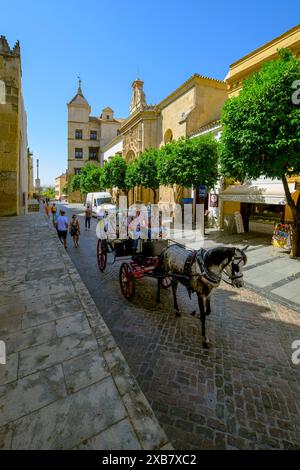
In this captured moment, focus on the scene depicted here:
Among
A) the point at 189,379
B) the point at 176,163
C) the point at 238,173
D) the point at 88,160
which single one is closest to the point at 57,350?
the point at 189,379

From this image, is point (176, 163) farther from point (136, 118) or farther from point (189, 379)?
point (136, 118)

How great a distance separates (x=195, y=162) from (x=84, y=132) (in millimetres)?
51172

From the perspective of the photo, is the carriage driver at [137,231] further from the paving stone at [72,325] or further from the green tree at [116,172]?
the green tree at [116,172]

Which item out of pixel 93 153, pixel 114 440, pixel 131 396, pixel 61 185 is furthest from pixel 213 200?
pixel 61 185

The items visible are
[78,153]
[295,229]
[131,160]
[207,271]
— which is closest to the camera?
[207,271]

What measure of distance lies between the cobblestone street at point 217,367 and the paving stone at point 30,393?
1148mm

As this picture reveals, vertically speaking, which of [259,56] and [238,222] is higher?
[259,56]

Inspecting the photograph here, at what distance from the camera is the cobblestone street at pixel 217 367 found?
2.60 meters

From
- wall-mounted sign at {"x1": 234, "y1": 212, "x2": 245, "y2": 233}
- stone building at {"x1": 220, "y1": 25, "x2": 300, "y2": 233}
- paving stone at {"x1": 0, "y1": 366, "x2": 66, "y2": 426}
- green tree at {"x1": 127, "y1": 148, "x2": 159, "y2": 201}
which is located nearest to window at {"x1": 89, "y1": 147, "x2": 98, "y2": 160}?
green tree at {"x1": 127, "y1": 148, "x2": 159, "y2": 201}

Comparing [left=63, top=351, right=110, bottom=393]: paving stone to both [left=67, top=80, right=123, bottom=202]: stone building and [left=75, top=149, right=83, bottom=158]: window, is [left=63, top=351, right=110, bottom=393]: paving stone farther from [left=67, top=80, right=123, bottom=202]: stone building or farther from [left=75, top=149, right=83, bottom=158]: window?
[left=75, top=149, right=83, bottom=158]: window

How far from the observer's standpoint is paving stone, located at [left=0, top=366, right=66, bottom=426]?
2.31m

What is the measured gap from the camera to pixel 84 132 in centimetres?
5669

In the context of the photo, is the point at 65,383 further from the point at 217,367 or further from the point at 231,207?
the point at 231,207

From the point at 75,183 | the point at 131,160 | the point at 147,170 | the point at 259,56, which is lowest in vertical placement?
the point at 147,170
